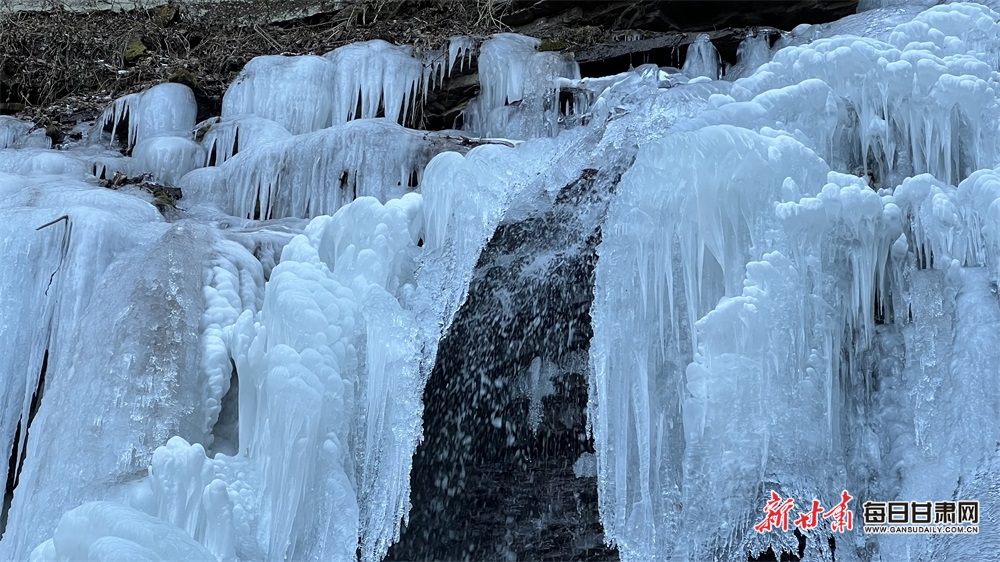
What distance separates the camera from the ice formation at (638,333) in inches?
135

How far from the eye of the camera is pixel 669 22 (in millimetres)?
5887

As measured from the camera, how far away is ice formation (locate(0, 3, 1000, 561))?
344cm

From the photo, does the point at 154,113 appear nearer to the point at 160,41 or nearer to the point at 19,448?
the point at 160,41

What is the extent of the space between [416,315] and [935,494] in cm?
176

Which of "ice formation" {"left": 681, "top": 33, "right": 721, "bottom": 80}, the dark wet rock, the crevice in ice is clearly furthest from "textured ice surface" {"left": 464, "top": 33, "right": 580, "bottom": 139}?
the crevice in ice

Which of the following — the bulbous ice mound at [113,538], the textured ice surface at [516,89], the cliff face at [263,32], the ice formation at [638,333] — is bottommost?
the bulbous ice mound at [113,538]

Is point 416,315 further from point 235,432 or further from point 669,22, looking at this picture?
point 669,22

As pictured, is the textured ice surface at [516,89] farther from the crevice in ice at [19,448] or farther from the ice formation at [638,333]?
the crevice in ice at [19,448]

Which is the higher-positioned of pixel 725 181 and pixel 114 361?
pixel 725 181

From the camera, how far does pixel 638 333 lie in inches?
145

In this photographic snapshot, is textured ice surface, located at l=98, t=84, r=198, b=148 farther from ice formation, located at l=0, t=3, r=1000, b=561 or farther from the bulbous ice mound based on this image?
the bulbous ice mound

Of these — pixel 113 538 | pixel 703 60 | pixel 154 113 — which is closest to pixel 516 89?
pixel 703 60

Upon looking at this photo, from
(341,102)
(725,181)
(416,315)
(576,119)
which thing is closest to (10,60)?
(341,102)

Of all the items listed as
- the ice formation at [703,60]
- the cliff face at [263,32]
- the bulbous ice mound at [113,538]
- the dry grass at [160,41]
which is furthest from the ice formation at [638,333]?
the dry grass at [160,41]
